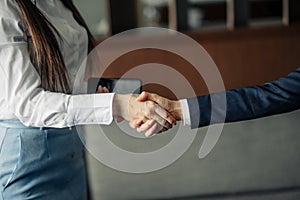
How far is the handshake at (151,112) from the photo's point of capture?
1.41 metres

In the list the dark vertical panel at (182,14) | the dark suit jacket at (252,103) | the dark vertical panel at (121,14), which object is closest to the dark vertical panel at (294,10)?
the dark vertical panel at (182,14)

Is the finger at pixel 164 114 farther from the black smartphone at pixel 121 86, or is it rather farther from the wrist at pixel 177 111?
the black smartphone at pixel 121 86

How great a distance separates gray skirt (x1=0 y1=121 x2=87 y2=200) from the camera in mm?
1368

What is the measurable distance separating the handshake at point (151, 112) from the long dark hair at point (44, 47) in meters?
0.19

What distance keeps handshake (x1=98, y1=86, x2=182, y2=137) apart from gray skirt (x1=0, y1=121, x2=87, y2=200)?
0.61ft

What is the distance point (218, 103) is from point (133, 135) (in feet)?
2.33

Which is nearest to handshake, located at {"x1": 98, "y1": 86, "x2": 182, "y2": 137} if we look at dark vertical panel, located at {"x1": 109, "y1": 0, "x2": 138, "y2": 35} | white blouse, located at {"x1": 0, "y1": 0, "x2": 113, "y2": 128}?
white blouse, located at {"x1": 0, "y1": 0, "x2": 113, "y2": 128}

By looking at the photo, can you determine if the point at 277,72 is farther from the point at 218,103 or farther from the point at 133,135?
the point at 218,103

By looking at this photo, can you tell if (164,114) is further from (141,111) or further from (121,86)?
(121,86)

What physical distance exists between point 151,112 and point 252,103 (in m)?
0.27

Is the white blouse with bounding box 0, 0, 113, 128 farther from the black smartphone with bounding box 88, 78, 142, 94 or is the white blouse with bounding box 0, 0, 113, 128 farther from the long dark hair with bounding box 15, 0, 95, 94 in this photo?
the black smartphone with bounding box 88, 78, 142, 94

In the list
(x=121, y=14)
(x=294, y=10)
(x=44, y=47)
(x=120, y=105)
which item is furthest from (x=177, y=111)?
(x=294, y=10)

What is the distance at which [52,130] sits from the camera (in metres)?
1.41

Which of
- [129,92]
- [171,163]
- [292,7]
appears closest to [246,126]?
[171,163]
